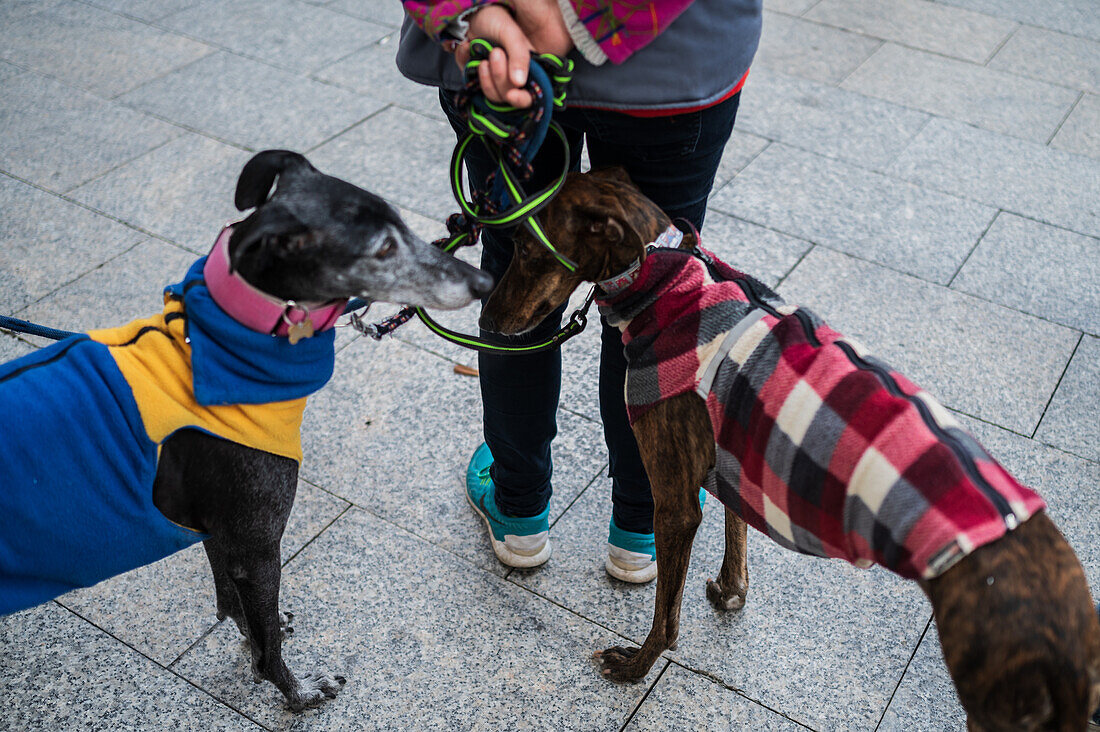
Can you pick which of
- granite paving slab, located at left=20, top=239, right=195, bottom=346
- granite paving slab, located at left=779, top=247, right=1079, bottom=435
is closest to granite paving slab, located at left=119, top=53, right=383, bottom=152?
granite paving slab, located at left=20, top=239, right=195, bottom=346

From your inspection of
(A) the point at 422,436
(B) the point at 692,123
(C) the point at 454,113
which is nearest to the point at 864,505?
(B) the point at 692,123

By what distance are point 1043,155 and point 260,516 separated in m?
4.61

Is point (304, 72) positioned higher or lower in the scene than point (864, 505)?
lower

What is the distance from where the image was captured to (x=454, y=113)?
7.01ft

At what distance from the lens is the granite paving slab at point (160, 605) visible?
2.60 metres

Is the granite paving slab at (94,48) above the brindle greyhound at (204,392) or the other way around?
the other way around

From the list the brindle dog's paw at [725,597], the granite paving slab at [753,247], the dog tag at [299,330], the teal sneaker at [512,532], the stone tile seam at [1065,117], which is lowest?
the stone tile seam at [1065,117]

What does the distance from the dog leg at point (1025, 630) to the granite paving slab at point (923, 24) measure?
5121 millimetres

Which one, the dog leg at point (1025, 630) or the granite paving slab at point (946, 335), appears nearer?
the dog leg at point (1025, 630)

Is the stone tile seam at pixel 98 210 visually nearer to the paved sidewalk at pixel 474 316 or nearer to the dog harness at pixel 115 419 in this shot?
the paved sidewalk at pixel 474 316

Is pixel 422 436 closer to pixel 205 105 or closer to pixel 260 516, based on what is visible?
pixel 260 516

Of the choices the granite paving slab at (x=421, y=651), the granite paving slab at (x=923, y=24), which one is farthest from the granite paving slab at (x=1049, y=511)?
the granite paving slab at (x=923, y=24)

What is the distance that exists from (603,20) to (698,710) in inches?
71.1

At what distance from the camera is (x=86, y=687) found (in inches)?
97.0
